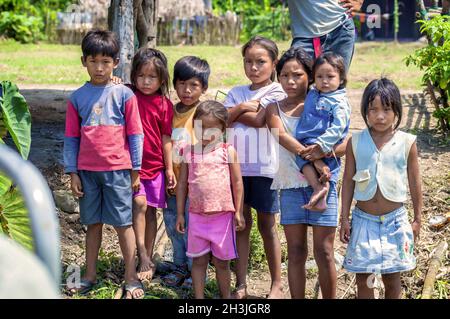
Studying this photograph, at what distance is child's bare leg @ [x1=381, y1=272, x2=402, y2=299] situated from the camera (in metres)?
4.77

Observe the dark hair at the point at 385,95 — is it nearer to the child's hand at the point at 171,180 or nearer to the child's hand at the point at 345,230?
the child's hand at the point at 345,230

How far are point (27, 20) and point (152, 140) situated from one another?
13278 mm

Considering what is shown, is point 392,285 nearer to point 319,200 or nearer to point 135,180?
point 319,200

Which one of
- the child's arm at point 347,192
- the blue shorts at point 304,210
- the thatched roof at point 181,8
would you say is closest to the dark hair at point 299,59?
the child's arm at point 347,192

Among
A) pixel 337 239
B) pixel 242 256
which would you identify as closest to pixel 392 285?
pixel 242 256

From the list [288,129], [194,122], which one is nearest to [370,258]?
[288,129]

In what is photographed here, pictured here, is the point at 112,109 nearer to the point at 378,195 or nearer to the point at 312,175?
the point at 312,175

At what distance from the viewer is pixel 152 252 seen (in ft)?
18.6

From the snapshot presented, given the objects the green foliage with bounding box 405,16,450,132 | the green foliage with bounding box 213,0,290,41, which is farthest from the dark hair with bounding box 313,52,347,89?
the green foliage with bounding box 213,0,290,41

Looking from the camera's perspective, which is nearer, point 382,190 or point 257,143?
point 382,190

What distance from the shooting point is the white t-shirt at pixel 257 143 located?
5180mm

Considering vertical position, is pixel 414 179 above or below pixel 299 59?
below

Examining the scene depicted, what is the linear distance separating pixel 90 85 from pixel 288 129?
1264mm

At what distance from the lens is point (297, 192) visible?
4965 millimetres
